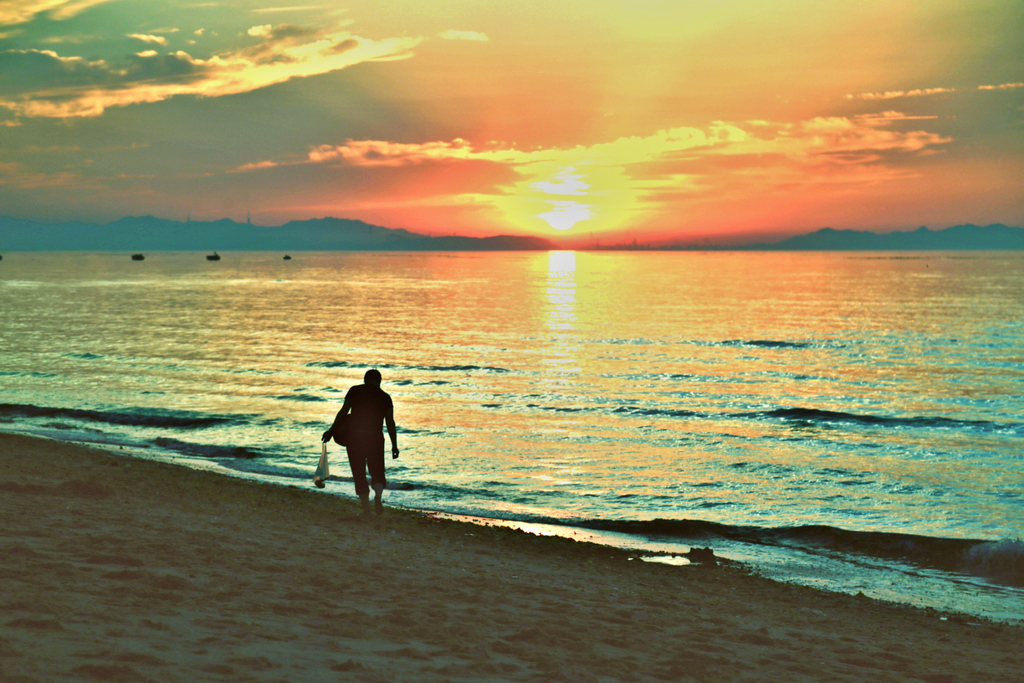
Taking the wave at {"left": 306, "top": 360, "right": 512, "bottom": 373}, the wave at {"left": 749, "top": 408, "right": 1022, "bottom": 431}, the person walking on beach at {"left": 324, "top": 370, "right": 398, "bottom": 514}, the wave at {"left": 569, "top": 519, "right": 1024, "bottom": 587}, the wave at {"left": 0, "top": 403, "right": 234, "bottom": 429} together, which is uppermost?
the person walking on beach at {"left": 324, "top": 370, "right": 398, "bottom": 514}

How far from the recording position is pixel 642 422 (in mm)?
23484

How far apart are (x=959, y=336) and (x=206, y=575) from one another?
53.9 meters

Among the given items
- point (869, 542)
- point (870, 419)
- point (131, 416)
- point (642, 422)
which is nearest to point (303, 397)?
point (131, 416)

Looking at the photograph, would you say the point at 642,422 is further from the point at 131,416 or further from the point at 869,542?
the point at 131,416

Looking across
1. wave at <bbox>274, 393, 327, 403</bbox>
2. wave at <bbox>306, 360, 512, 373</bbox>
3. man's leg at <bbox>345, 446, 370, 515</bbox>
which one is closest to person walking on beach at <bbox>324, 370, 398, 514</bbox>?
man's leg at <bbox>345, 446, 370, 515</bbox>

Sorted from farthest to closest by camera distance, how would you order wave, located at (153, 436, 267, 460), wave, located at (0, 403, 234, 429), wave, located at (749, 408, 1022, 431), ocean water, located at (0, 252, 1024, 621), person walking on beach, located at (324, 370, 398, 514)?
wave, located at (749, 408, 1022, 431) → wave, located at (0, 403, 234, 429) → wave, located at (153, 436, 267, 460) → ocean water, located at (0, 252, 1024, 621) → person walking on beach, located at (324, 370, 398, 514)

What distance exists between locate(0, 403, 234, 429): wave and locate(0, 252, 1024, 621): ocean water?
116 mm

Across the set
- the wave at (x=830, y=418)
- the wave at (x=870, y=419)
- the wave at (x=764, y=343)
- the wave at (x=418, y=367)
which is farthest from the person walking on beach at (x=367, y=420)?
the wave at (x=764, y=343)

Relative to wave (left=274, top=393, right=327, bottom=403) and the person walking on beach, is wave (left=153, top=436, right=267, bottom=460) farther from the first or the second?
the person walking on beach

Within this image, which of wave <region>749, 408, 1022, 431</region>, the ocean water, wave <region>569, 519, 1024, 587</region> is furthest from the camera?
wave <region>749, 408, 1022, 431</region>

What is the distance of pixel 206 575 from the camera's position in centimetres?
756

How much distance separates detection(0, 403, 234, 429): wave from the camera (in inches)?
907

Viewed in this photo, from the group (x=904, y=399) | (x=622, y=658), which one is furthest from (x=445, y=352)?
(x=622, y=658)

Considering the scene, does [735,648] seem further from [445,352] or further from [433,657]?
[445,352]
